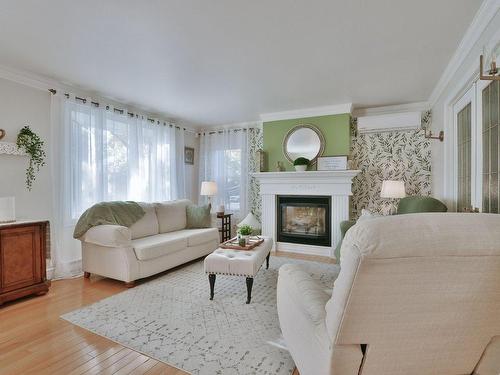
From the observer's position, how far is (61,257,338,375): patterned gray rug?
1.78 metres

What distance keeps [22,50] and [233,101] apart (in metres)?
2.46

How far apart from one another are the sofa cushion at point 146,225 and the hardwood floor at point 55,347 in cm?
114

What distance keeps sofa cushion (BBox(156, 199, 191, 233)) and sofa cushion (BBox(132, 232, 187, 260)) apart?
0.29m

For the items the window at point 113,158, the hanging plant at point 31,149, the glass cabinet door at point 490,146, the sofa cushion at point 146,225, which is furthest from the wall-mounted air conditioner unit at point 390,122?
the hanging plant at point 31,149

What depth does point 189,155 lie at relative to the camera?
5.66 meters

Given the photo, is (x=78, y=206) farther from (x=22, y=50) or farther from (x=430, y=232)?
(x=430, y=232)

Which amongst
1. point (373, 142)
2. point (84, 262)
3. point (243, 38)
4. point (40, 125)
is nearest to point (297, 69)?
point (243, 38)

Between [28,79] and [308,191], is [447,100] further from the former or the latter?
[28,79]

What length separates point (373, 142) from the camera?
448 centimetres

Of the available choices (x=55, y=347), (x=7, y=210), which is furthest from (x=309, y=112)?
(x=55, y=347)

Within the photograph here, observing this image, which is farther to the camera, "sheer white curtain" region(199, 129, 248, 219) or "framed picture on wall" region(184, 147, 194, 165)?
"framed picture on wall" region(184, 147, 194, 165)

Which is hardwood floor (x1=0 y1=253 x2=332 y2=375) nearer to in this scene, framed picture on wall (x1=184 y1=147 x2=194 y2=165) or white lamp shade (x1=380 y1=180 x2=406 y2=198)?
framed picture on wall (x1=184 y1=147 x2=194 y2=165)

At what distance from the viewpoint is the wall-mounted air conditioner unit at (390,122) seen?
4.10 meters

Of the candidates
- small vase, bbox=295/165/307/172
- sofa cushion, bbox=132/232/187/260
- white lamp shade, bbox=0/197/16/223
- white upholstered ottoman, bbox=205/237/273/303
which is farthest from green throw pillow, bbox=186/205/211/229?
white lamp shade, bbox=0/197/16/223
